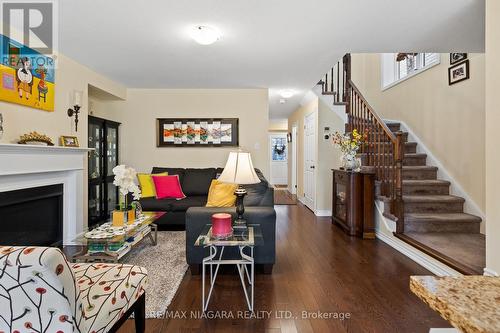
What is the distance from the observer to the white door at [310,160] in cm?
545

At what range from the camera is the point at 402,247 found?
3.20 meters

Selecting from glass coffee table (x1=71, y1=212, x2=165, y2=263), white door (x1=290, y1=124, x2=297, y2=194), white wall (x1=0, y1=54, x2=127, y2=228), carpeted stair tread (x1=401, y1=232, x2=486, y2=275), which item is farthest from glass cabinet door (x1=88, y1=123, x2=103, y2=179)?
white door (x1=290, y1=124, x2=297, y2=194)

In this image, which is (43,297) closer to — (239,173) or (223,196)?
(239,173)

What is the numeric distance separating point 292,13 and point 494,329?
2543 millimetres

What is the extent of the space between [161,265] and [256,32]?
8.58 ft

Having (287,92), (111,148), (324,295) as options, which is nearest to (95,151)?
(111,148)

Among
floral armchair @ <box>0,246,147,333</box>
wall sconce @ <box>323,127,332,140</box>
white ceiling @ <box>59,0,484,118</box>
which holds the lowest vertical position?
floral armchair @ <box>0,246,147,333</box>

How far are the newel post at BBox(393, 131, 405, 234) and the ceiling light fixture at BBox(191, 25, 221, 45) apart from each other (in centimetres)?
245

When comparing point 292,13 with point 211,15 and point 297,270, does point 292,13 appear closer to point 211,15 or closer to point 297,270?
point 211,15

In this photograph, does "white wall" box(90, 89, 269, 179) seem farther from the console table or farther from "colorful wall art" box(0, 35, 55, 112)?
"colorful wall art" box(0, 35, 55, 112)

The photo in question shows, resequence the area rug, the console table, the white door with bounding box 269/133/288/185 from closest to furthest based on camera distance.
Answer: the area rug
the console table
the white door with bounding box 269/133/288/185

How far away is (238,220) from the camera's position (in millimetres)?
2334

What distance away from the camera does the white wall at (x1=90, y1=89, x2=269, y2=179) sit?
5.14 m

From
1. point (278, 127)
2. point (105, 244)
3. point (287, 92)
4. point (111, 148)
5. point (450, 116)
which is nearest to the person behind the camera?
point (105, 244)
